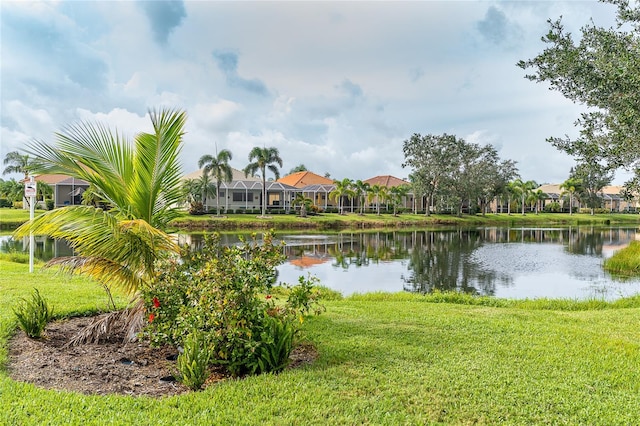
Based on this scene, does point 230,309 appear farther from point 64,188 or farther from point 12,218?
point 64,188

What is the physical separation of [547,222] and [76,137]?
226 ft

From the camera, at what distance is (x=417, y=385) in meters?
4.77

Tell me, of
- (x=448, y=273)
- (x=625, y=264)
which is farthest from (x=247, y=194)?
(x=625, y=264)

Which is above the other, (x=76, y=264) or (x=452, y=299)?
(x=76, y=264)

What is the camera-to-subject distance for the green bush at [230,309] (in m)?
5.04

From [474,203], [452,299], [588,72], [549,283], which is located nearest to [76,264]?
[452,299]

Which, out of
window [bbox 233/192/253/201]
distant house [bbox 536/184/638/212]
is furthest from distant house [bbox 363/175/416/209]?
distant house [bbox 536/184/638/212]

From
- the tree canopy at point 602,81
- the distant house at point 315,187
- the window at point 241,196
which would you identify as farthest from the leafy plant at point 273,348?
the distant house at point 315,187

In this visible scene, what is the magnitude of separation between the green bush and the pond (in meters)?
9.72

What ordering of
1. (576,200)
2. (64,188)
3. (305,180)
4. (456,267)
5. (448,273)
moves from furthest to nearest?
(576,200) → (305,180) → (64,188) → (456,267) → (448,273)

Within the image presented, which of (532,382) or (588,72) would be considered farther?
(588,72)

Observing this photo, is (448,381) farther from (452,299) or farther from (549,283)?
(549,283)

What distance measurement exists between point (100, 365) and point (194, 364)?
61.8 inches

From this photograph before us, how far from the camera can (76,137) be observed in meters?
6.41
